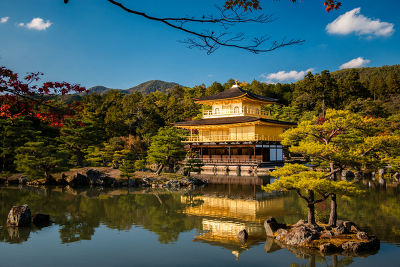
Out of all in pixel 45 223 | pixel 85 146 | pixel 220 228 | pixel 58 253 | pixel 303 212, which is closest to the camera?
pixel 58 253

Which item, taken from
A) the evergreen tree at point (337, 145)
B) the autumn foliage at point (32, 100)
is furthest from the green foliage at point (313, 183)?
the autumn foliage at point (32, 100)

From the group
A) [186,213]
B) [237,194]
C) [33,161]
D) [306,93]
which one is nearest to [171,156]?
[237,194]

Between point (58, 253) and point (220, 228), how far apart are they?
4.84 meters

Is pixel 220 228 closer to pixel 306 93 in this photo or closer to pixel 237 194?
pixel 237 194

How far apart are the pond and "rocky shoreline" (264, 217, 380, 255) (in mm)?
273

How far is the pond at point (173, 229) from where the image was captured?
768cm

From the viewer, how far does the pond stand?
7.68 meters

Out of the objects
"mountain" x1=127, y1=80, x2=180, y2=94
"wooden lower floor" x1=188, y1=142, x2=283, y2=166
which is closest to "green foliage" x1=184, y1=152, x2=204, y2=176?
"wooden lower floor" x1=188, y1=142, x2=283, y2=166

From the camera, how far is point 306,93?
4994 centimetres

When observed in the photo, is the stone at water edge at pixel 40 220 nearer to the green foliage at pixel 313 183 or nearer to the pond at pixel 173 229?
the pond at pixel 173 229

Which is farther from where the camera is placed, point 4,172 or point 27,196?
point 4,172

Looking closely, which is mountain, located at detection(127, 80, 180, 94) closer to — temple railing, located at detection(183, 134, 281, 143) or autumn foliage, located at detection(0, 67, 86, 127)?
temple railing, located at detection(183, 134, 281, 143)

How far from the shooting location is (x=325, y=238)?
8523 mm

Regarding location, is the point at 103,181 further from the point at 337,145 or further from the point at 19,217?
the point at 337,145
